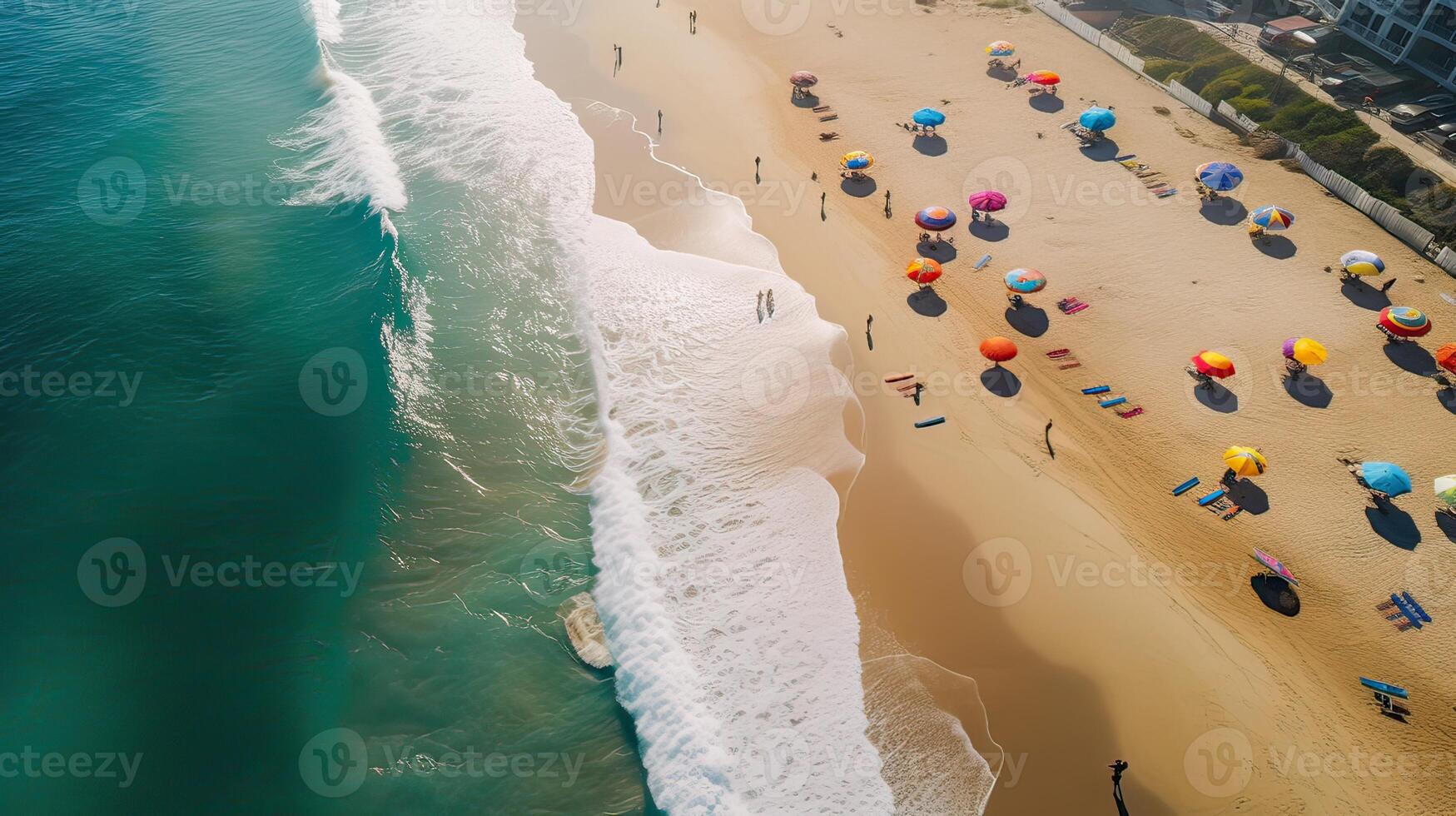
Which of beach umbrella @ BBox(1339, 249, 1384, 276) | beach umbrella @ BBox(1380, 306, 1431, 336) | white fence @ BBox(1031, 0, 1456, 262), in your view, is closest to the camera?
beach umbrella @ BBox(1380, 306, 1431, 336)

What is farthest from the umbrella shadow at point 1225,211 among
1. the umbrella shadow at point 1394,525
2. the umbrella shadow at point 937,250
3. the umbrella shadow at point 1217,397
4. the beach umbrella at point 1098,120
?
the umbrella shadow at point 1394,525

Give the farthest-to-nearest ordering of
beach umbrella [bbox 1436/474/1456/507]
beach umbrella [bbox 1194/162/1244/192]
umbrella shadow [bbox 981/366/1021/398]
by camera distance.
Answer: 1. beach umbrella [bbox 1194/162/1244/192]
2. umbrella shadow [bbox 981/366/1021/398]
3. beach umbrella [bbox 1436/474/1456/507]

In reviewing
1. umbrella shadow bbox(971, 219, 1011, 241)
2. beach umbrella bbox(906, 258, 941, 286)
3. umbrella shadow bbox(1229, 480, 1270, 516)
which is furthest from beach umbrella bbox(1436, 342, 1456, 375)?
beach umbrella bbox(906, 258, 941, 286)

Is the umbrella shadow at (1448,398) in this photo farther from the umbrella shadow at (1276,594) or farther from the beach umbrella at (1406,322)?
the umbrella shadow at (1276,594)

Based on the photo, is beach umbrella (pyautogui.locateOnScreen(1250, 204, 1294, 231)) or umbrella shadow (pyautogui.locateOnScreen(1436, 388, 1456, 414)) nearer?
umbrella shadow (pyautogui.locateOnScreen(1436, 388, 1456, 414))

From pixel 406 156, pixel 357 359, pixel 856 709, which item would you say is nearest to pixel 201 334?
pixel 357 359

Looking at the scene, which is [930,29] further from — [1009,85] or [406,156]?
[406,156]

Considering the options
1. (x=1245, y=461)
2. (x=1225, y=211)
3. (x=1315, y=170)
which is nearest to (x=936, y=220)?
(x=1225, y=211)

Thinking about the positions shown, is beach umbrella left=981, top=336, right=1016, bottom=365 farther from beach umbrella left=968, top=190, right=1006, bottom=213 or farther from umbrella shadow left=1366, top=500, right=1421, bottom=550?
umbrella shadow left=1366, top=500, right=1421, bottom=550

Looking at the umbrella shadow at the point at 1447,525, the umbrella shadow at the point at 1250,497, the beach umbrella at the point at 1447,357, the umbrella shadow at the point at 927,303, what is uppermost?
the beach umbrella at the point at 1447,357
